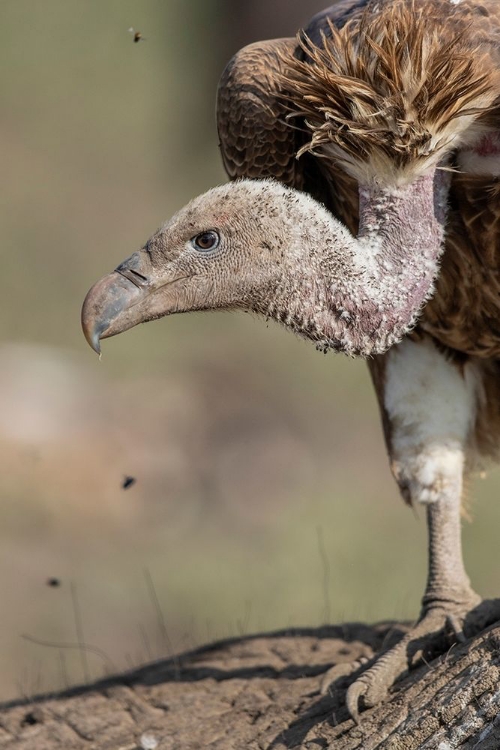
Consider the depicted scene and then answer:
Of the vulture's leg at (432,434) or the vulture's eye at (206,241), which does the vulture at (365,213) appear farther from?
the vulture's leg at (432,434)

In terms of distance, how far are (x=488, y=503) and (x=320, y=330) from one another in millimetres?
8848

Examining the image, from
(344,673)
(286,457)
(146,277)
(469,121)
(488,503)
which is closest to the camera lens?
(146,277)

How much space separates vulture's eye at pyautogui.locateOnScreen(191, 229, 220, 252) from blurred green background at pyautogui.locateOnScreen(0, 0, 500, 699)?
293 centimetres

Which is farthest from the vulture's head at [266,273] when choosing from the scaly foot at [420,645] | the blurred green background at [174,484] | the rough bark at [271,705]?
the blurred green background at [174,484]

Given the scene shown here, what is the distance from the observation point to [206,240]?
12.1ft

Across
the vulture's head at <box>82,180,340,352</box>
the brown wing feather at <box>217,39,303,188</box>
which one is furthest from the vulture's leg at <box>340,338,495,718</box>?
the vulture's head at <box>82,180,340,352</box>

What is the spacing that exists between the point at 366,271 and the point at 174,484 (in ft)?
30.3

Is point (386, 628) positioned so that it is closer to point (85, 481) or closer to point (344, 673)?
point (344, 673)

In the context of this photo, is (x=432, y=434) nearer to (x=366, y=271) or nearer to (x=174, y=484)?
(x=366, y=271)

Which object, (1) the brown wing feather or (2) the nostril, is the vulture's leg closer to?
(1) the brown wing feather

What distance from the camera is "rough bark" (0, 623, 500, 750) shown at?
353 cm


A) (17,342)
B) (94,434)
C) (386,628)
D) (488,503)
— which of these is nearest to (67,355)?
(17,342)

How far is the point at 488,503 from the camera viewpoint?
1223cm

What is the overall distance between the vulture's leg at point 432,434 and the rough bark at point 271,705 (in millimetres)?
438
